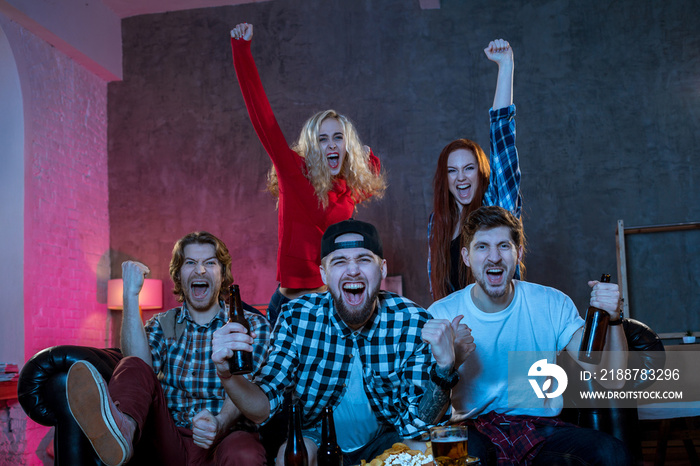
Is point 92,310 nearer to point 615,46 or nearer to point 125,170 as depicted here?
point 125,170

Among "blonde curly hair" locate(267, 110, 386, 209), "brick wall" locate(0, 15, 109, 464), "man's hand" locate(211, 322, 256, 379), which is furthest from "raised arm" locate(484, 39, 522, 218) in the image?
"brick wall" locate(0, 15, 109, 464)

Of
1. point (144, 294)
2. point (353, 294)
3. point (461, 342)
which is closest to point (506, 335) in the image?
point (461, 342)

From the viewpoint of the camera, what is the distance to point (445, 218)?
2.90 m

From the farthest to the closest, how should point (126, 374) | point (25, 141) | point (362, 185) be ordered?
point (25, 141) → point (362, 185) → point (126, 374)

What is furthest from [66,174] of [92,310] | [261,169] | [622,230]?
[622,230]

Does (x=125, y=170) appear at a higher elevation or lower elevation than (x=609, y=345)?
higher

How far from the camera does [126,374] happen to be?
7.11ft

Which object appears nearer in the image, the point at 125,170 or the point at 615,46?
the point at 615,46

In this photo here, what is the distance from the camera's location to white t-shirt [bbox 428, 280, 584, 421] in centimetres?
229

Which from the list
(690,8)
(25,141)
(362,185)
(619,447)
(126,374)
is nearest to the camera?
(619,447)

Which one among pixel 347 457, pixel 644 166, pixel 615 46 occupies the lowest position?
pixel 347 457

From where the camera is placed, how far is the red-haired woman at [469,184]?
9.05 ft

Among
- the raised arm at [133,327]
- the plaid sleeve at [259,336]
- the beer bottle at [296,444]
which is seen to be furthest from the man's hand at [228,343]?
the raised arm at [133,327]

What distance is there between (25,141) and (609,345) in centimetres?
430
